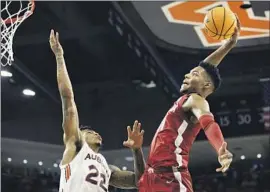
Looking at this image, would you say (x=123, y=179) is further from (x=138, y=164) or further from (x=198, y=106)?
(x=198, y=106)

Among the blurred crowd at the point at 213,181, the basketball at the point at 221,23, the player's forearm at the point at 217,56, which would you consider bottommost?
the blurred crowd at the point at 213,181

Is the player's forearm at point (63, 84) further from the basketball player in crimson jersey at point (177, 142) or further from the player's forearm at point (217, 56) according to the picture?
the player's forearm at point (217, 56)

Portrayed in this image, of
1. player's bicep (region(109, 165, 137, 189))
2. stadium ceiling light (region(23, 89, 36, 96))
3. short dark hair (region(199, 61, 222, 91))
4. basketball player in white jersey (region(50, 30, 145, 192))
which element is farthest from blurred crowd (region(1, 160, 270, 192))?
short dark hair (region(199, 61, 222, 91))

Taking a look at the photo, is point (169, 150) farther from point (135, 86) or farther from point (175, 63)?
point (135, 86)

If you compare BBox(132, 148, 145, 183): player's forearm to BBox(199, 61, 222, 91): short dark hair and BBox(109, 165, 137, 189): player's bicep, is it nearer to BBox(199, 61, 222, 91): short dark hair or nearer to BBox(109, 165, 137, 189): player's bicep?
BBox(109, 165, 137, 189): player's bicep

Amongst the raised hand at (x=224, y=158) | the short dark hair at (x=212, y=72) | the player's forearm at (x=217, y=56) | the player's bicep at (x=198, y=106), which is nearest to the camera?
the raised hand at (x=224, y=158)

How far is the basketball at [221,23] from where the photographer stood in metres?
4.03

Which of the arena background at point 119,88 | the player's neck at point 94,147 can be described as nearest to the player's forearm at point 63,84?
the player's neck at point 94,147

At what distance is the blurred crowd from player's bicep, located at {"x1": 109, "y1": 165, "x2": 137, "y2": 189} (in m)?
10.8

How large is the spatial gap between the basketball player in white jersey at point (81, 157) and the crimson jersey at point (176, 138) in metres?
0.32

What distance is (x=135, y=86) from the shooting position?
1353cm

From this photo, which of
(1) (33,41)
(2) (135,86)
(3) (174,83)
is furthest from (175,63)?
(1) (33,41)

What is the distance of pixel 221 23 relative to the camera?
4047 mm

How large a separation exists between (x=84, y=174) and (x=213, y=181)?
12.1 metres
